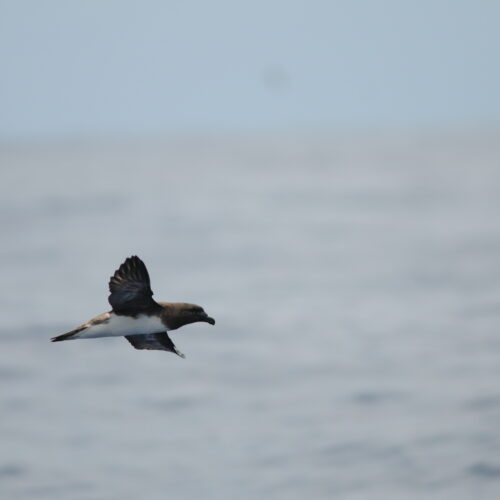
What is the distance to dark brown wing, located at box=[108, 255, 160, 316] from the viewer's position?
18656 mm

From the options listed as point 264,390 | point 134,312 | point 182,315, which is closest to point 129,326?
point 134,312

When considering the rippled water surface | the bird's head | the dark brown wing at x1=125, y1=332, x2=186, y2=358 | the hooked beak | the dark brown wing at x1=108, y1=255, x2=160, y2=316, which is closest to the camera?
the hooked beak

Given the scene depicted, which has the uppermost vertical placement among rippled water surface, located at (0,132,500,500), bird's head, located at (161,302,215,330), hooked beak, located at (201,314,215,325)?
rippled water surface, located at (0,132,500,500)

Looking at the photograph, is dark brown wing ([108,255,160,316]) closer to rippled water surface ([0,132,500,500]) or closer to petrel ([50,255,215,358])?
petrel ([50,255,215,358])

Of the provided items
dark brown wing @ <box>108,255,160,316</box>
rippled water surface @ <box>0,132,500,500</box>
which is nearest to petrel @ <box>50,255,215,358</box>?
dark brown wing @ <box>108,255,160,316</box>

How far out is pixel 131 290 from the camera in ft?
61.5

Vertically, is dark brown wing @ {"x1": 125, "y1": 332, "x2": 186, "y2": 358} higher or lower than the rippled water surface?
lower

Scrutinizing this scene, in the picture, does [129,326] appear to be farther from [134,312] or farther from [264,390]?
[264,390]

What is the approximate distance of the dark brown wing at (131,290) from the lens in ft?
61.2

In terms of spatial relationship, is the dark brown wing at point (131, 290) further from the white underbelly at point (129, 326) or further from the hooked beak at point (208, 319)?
the hooked beak at point (208, 319)

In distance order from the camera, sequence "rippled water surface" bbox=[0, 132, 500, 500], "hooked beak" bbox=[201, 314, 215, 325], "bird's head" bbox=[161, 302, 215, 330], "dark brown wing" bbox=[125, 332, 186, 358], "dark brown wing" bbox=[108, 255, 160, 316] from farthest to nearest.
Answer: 1. "rippled water surface" bbox=[0, 132, 500, 500]
2. "dark brown wing" bbox=[125, 332, 186, 358]
3. "bird's head" bbox=[161, 302, 215, 330]
4. "dark brown wing" bbox=[108, 255, 160, 316]
5. "hooked beak" bbox=[201, 314, 215, 325]

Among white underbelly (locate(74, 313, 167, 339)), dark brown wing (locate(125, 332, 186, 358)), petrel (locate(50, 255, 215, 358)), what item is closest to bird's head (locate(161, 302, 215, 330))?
petrel (locate(50, 255, 215, 358))

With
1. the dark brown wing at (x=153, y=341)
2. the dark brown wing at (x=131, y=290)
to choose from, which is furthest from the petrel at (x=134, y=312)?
the dark brown wing at (x=153, y=341)

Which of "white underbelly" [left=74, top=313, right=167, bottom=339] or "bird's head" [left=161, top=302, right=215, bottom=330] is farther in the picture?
"bird's head" [left=161, top=302, right=215, bottom=330]
